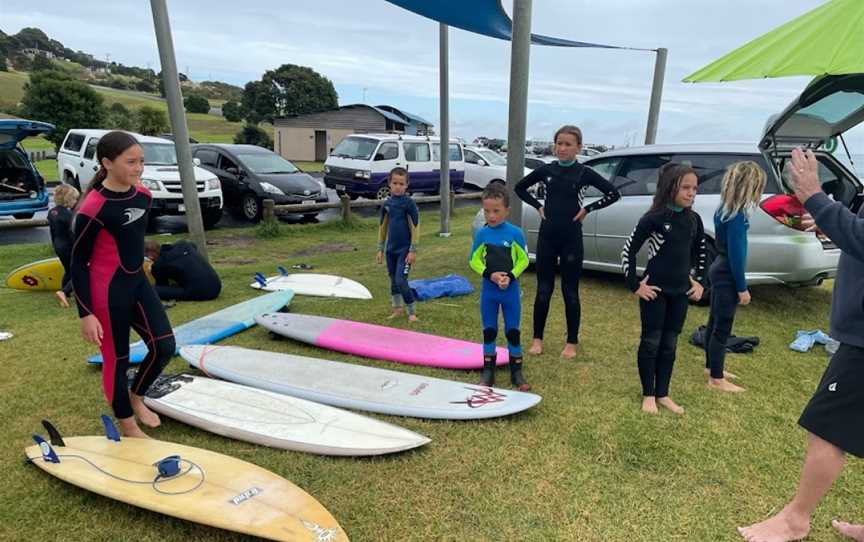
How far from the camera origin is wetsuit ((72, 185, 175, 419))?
2801mm

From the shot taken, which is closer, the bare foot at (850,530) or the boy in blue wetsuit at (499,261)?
the bare foot at (850,530)

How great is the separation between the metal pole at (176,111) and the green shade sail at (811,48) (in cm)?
637

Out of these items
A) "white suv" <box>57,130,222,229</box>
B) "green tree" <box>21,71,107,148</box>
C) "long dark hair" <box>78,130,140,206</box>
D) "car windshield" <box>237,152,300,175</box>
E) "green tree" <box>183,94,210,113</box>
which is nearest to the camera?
"long dark hair" <box>78,130,140,206</box>

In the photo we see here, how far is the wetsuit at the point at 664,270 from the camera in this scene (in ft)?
11.3

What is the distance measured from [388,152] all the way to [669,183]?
13.2 meters

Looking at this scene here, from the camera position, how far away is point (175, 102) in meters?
6.96

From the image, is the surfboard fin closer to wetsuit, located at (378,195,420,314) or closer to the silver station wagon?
wetsuit, located at (378,195,420,314)

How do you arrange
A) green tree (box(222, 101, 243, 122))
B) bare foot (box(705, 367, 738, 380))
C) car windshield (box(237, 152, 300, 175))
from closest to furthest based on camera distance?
bare foot (box(705, 367, 738, 380)) → car windshield (box(237, 152, 300, 175)) → green tree (box(222, 101, 243, 122))

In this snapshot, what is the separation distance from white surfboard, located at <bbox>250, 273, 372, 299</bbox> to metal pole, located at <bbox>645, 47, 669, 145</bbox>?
17.0 feet

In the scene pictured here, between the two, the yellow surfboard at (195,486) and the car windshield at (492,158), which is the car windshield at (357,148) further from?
the yellow surfboard at (195,486)

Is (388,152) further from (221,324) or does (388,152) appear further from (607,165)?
(221,324)

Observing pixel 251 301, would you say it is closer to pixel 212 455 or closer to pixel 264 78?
pixel 212 455

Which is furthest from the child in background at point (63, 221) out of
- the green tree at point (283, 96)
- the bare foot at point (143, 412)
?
the green tree at point (283, 96)

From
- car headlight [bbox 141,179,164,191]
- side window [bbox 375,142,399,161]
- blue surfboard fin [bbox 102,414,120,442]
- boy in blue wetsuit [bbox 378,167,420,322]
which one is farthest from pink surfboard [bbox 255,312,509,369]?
side window [bbox 375,142,399,161]
